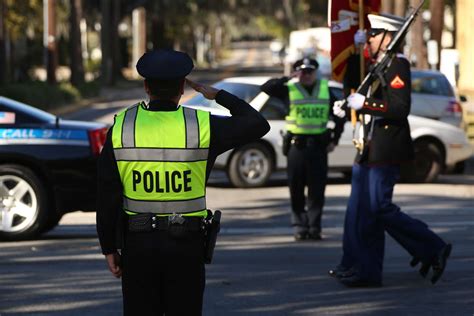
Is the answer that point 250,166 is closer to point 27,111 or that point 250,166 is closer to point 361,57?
point 27,111

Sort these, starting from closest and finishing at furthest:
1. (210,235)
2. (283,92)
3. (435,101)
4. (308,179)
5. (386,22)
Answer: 1. (210,235)
2. (386,22)
3. (308,179)
4. (283,92)
5. (435,101)

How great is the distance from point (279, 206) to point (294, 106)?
3.24m

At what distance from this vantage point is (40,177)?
1195 cm

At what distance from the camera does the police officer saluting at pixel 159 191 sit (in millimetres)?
5406

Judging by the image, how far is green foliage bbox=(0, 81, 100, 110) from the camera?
33.3m

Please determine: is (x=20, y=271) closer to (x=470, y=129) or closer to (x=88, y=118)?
(x=470, y=129)

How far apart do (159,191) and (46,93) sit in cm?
3274

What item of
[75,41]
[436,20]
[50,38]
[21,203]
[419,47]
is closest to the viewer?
[21,203]

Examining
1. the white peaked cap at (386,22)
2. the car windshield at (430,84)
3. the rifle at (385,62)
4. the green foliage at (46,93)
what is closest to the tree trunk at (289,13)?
the green foliage at (46,93)

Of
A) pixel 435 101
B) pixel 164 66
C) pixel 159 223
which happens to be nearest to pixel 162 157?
pixel 159 223

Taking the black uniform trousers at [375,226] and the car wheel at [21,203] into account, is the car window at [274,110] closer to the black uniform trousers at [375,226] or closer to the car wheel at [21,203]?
the car wheel at [21,203]

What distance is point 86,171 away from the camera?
11875 millimetres

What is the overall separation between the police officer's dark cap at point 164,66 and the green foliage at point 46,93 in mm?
27092

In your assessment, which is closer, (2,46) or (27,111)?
(27,111)
